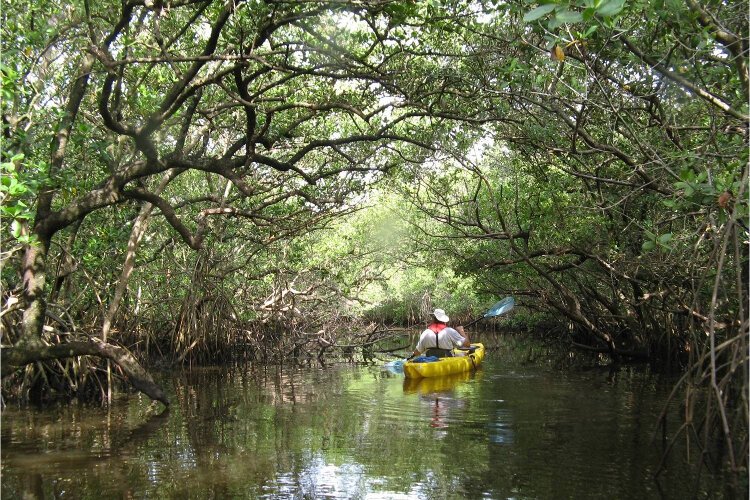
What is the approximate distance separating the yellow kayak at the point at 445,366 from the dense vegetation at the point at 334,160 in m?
1.63

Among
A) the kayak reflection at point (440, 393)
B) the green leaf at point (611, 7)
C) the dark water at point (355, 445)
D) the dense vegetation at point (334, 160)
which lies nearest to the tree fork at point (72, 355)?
the dense vegetation at point (334, 160)

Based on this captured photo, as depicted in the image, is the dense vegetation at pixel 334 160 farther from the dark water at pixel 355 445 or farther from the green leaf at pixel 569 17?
the dark water at pixel 355 445

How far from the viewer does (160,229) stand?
10578 millimetres

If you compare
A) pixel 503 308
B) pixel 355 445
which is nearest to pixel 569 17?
pixel 355 445

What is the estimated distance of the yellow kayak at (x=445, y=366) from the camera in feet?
34.9

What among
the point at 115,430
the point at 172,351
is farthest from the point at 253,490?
the point at 172,351

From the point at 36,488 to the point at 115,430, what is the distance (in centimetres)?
196

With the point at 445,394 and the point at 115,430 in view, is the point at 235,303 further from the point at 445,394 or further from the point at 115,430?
the point at 115,430

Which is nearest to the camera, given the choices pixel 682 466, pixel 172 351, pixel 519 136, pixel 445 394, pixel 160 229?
pixel 682 466

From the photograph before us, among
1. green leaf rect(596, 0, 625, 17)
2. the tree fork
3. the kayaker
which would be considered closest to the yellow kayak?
the kayaker

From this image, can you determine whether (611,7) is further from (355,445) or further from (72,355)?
(72,355)

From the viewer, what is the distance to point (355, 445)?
21.6ft

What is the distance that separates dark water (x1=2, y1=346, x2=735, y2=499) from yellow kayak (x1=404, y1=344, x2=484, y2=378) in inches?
15.0

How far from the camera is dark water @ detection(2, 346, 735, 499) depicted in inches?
204
